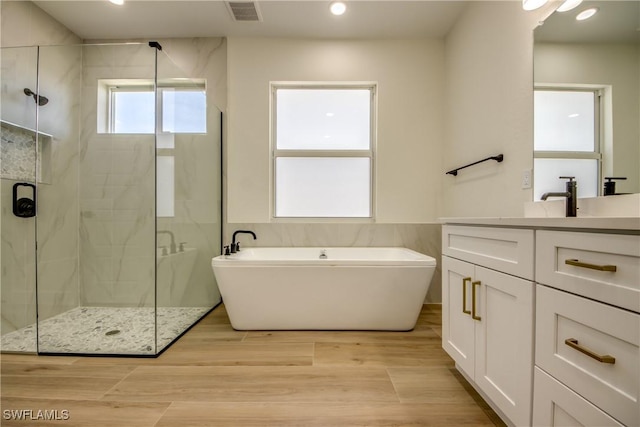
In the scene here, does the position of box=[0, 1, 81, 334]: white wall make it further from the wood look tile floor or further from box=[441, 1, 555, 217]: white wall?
box=[441, 1, 555, 217]: white wall

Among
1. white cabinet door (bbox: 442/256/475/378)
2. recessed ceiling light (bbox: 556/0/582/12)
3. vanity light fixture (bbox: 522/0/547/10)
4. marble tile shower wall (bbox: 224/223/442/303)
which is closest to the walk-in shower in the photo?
marble tile shower wall (bbox: 224/223/442/303)

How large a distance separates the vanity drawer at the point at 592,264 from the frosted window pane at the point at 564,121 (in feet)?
2.61

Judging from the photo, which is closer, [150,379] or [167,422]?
[167,422]

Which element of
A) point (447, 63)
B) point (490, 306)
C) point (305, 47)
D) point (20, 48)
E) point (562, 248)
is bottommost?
point (490, 306)

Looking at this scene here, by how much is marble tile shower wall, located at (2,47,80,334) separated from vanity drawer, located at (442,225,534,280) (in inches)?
108

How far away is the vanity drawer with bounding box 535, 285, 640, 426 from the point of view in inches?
24.2

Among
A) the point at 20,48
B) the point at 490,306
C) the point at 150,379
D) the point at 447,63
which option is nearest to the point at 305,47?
the point at 447,63

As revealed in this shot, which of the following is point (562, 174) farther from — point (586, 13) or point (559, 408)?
point (559, 408)

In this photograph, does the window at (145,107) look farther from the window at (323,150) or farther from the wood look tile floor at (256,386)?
the wood look tile floor at (256,386)

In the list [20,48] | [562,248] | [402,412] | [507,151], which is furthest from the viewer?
[20,48]

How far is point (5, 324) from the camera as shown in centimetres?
194

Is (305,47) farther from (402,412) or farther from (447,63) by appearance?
(402,412)

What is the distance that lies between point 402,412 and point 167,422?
1.03 metres

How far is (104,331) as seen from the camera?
6.39 ft
